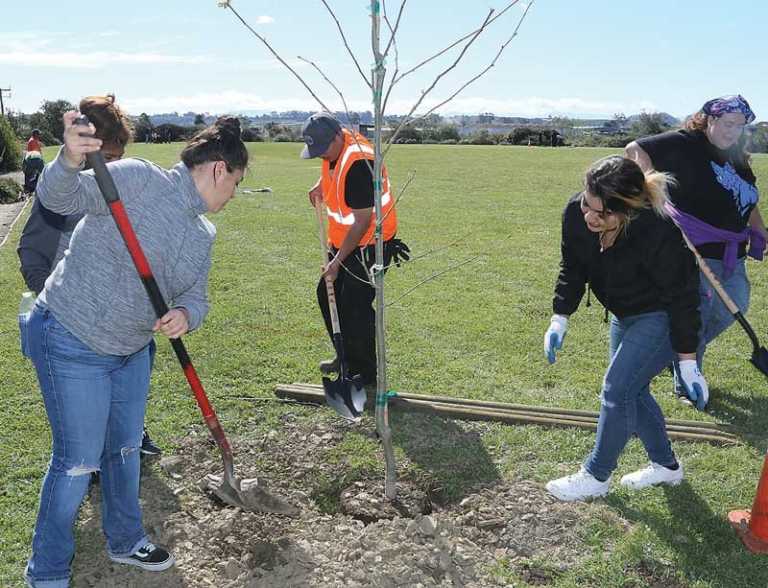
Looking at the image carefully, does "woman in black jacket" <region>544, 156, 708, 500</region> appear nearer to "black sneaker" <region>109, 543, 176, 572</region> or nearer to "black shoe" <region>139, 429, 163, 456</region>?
"black sneaker" <region>109, 543, 176, 572</region>

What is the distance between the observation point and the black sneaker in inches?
123

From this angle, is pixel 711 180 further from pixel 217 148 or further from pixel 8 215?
pixel 8 215

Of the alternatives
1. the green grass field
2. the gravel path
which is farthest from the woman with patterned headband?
the gravel path

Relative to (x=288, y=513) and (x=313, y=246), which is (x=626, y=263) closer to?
(x=288, y=513)

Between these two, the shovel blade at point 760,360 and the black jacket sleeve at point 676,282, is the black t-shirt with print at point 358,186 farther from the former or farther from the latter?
the shovel blade at point 760,360

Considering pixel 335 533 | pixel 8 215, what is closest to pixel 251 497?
pixel 335 533

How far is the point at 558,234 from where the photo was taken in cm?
1189

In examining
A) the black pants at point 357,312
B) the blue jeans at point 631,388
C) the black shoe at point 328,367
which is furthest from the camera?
the black shoe at point 328,367

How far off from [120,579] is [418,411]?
2191 mm

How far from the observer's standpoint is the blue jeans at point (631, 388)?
3.35 metres

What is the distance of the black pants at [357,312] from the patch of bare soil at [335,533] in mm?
1143

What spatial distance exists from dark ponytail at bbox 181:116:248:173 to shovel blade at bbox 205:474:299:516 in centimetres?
159

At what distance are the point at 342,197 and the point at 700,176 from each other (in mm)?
2181

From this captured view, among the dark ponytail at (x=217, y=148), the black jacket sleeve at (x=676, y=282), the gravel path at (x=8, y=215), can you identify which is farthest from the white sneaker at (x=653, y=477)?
the gravel path at (x=8, y=215)
